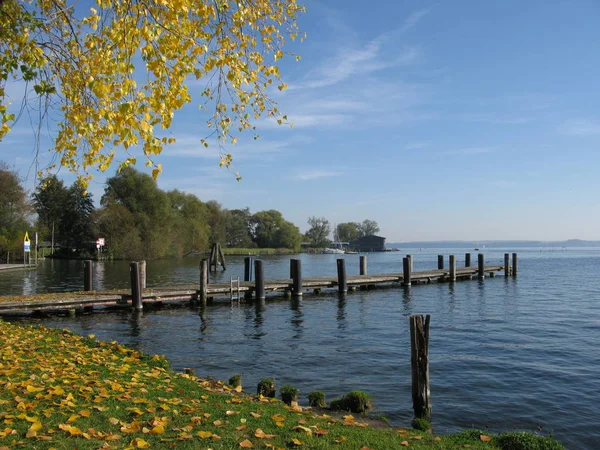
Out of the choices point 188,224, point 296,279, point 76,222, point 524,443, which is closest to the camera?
point 524,443

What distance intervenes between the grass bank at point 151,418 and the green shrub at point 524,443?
0.05ft

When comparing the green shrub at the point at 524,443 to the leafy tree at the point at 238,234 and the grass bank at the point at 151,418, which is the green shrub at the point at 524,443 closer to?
the grass bank at the point at 151,418

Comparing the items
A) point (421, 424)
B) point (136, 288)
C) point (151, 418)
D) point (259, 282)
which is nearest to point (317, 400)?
point (421, 424)

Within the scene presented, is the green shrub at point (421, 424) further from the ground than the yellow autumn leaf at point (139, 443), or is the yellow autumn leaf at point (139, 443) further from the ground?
the yellow autumn leaf at point (139, 443)

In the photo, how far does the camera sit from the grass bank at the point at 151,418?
18.0 ft

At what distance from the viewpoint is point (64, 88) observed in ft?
29.3

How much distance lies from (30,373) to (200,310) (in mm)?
15754

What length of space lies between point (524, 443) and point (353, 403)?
3.08m

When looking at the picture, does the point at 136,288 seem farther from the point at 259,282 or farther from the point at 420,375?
the point at 420,375

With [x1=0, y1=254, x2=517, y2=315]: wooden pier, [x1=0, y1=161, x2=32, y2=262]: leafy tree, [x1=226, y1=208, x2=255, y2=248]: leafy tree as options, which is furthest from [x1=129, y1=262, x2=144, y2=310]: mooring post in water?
[x1=226, y1=208, x2=255, y2=248]: leafy tree

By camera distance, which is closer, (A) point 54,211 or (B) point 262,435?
(B) point 262,435

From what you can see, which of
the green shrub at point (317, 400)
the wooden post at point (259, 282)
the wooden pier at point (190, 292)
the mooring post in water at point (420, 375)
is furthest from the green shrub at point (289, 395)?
the wooden post at point (259, 282)

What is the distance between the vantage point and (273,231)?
15062cm

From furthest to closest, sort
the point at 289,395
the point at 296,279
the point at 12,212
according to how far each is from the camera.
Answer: the point at 12,212
the point at 296,279
the point at 289,395
